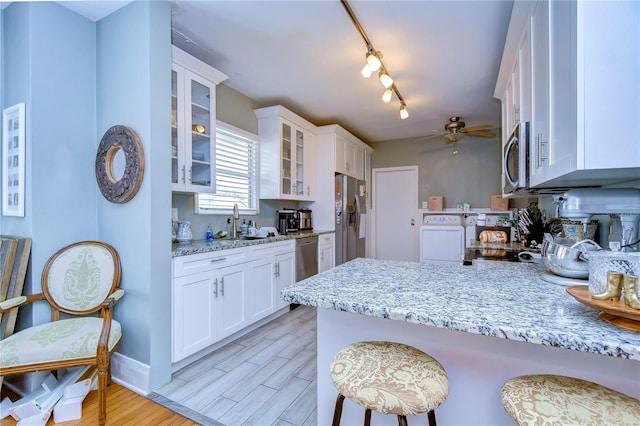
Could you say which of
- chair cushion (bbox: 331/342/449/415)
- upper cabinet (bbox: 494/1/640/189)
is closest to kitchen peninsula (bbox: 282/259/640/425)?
chair cushion (bbox: 331/342/449/415)

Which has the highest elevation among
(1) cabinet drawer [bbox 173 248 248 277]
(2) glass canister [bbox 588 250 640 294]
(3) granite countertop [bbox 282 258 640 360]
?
(2) glass canister [bbox 588 250 640 294]

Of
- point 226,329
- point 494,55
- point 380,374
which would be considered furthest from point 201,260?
point 494,55

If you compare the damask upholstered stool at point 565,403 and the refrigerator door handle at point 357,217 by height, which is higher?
the refrigerator door handle at point 357,217

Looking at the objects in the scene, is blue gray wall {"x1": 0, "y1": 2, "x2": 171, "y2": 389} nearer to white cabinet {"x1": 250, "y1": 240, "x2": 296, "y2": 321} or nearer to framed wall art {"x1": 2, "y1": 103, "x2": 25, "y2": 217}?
framed wall art {"x1": 2, "y1": 103, "x2": 25, "y2": 217}

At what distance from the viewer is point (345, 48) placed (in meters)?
2.47

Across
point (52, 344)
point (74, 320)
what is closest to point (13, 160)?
point (74, 320)

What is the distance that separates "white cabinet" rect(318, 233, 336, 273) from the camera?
3.87 m

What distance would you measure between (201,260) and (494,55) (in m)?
3.01

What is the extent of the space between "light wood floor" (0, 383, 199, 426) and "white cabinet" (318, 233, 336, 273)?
234 cm

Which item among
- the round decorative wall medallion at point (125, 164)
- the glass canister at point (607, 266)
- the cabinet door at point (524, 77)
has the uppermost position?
the cabinet door at point (524, 77)

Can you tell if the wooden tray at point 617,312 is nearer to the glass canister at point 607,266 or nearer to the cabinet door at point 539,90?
the glass canister at point 607,266

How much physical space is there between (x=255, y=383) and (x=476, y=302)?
1.62 m

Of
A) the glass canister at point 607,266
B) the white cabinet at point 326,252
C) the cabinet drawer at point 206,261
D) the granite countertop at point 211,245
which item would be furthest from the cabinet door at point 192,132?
the glass canister at point 607,266

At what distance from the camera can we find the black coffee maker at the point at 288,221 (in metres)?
3.81
